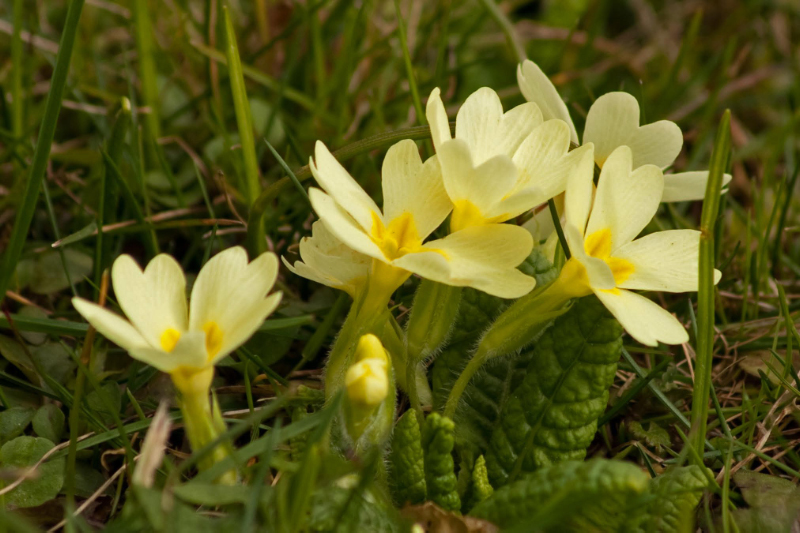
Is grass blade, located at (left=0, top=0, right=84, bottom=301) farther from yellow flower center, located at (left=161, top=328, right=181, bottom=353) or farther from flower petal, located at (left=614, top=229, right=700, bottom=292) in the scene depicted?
flower petal, located at (left=614, top=229, right=700, bottom=292)

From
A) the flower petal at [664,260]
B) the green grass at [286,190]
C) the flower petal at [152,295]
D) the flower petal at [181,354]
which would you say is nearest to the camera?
the flower petal at [181,354]

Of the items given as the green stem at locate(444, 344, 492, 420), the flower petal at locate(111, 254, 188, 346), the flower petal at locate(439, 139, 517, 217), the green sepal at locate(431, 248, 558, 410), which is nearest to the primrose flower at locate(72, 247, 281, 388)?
the flower petal at locate(111, 254, 188, 346)

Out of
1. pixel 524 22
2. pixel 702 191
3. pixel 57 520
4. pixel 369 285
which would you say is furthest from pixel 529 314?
pixel 524 22

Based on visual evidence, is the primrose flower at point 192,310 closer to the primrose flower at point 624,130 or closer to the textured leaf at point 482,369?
the textured leaf at point 482,369

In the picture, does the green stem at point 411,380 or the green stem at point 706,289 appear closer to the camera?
the green stem at point 706,289

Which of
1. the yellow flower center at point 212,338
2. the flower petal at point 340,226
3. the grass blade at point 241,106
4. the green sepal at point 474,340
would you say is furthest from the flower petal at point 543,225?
the yellow flower center at point 212,338
